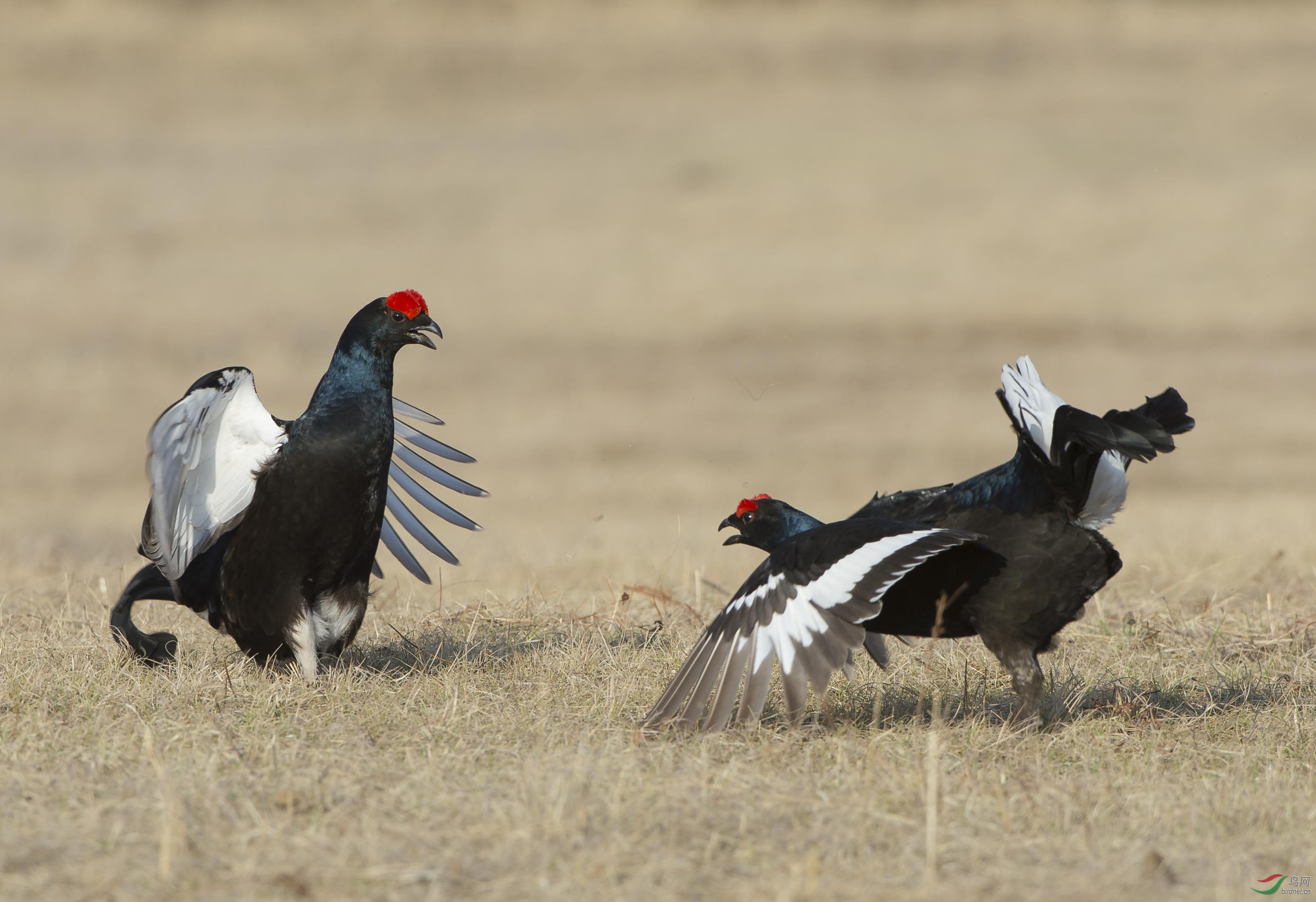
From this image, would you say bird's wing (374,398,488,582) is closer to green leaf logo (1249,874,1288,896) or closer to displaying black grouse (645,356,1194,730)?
displaying black grouse (645,356,1194,730)

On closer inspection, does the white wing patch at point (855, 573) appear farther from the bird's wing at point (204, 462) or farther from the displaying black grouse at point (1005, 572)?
the bird's wing at point (204, 462)

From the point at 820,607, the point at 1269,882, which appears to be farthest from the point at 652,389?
the point at 1269,882

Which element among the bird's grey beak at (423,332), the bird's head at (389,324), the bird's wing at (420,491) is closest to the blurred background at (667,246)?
the bird's wing at (420,491)

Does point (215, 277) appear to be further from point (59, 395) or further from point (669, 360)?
point (669, 360)

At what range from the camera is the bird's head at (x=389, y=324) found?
509 cm

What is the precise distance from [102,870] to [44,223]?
22129 mm

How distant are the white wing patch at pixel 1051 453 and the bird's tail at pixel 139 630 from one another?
313 cm

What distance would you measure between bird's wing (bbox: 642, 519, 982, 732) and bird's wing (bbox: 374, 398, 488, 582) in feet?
5.66

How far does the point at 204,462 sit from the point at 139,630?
991 mm

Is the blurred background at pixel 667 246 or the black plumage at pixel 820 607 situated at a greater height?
the blurred background at pixel 667 246

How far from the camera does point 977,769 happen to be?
13.1ft

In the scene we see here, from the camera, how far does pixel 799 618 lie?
13.7 feet

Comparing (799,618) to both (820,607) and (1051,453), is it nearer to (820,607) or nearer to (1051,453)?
(820,607)

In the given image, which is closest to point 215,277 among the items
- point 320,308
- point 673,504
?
point 320,308
